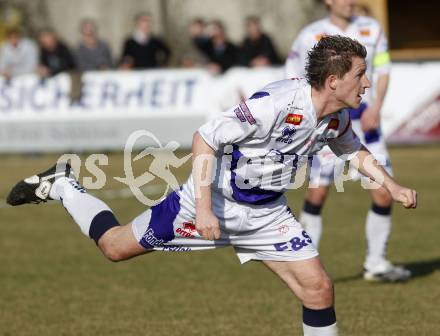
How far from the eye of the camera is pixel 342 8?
834 centimetres

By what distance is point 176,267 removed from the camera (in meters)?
9.21

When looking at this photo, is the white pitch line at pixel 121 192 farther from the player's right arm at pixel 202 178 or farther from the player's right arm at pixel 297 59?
the player's right arm at pixel 202 178

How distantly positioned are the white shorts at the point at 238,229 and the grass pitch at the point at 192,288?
1109mm

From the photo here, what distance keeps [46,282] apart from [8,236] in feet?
8.18

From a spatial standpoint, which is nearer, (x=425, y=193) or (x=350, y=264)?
(x=350, y=264)

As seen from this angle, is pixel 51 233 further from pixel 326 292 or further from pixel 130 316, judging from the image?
pixel 326 292

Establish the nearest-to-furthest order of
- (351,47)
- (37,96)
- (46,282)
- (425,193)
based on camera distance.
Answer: (351,47)
(46,282)
(425,193)
(37,96)

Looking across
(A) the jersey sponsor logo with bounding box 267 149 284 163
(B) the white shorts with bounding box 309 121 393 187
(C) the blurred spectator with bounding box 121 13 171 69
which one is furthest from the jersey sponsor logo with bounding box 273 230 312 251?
(C) the blurred spectator with bounding box 121 13 171 69

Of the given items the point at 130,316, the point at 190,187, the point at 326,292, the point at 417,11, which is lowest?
the point at 417,11

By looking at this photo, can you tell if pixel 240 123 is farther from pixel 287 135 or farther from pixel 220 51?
pixel 220 51

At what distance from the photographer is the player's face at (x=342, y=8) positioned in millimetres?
8336

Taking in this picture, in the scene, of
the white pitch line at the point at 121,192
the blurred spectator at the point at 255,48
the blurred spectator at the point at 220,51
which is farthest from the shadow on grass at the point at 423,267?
the blurred spectator at the point at 255,48

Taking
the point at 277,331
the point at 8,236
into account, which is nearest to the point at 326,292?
the point at 277,331

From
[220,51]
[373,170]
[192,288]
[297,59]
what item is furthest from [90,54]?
[373,170]
